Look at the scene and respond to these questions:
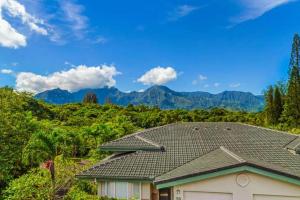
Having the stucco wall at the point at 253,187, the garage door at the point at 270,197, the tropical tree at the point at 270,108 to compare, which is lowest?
the garage door at the point at 270,197

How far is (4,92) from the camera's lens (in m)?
25.0

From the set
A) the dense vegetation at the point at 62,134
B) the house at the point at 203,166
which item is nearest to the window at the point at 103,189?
the house at the point at 203,166

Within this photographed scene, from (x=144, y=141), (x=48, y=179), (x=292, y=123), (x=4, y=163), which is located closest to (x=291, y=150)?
(x=144, y=141)

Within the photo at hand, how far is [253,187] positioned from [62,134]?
93.1 ft

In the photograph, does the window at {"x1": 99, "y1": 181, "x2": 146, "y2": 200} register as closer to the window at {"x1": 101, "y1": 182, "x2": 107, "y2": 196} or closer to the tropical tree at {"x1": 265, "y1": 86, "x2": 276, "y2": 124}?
the window at {"x1": 101, "y1": 182, "x2": 107, "y2": 196}

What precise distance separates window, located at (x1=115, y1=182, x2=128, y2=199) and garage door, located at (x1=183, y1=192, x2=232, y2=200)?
3.44 meters

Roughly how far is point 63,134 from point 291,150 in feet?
88.9

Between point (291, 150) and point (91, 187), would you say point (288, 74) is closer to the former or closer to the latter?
point (291, 150)

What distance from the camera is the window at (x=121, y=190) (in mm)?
16422

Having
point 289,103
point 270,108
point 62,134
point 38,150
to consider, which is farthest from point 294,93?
point 38,150

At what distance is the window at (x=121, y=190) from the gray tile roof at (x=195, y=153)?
631 mm

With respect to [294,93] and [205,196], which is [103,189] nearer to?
[205,196]

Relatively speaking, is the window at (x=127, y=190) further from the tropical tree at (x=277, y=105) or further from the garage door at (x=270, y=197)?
the tropical tree at (x=277, y=105)

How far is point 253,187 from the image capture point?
44.9 feet
